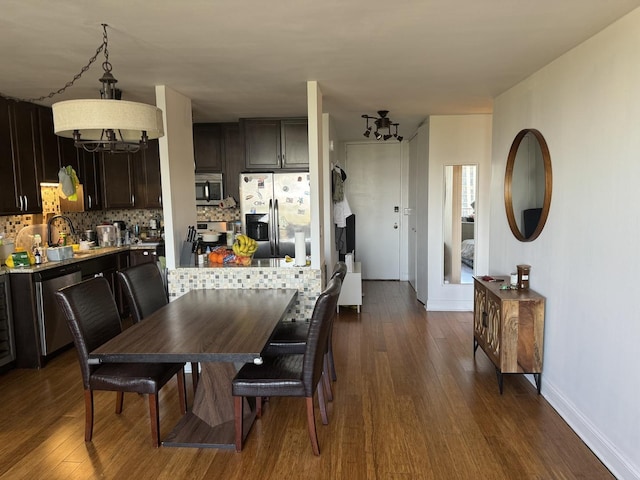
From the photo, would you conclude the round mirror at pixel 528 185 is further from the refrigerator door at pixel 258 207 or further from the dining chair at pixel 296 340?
the refrigerator door at pixel 258 207

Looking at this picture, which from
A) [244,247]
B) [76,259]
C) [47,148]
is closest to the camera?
[244,247]

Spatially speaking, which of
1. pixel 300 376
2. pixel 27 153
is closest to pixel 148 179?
pixel 27 153

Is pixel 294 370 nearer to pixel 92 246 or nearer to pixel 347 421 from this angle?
pixel 347 421

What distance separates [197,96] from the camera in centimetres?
389

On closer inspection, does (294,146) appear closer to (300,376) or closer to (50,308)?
(50,308)

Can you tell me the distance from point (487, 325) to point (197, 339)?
222 centimetres

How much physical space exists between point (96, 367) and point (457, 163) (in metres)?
4.18

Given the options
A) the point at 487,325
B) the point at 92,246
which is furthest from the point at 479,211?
the point at 92,246

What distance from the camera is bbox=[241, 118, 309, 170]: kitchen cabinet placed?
495 cm

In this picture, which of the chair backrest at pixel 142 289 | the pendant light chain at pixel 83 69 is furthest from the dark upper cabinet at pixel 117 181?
the chair backrest at pixel 142 289

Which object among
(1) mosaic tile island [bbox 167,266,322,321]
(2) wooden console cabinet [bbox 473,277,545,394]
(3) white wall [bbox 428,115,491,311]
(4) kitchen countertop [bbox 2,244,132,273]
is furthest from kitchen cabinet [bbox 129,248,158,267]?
(2) wooden console cabinet [bbox 473,277,545,394]

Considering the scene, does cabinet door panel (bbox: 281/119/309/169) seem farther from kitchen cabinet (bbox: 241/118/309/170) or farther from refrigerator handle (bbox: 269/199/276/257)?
refrigerator handle (bbox: 269/199/276/257)

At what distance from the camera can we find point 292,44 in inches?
102

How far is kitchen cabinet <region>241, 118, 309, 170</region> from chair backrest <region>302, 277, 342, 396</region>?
9.16 ft
